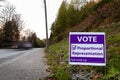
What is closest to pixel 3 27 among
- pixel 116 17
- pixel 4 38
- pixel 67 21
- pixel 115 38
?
pixel 4 38

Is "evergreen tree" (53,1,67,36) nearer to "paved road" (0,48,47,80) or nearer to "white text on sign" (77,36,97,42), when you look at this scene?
"paved road" (0,48,47,80)

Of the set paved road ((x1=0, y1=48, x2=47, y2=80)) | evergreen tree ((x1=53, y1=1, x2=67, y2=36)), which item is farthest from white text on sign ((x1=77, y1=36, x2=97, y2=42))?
evergreen tree ((x1=53, y1=1, x2=67, y2=36))

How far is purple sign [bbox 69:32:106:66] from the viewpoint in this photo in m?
8.99

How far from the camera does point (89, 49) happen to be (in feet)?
29.8

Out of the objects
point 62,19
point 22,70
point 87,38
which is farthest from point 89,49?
point 62,19

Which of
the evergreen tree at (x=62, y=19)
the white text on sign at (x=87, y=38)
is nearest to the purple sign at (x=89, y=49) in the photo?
the white text on sign at (x=87, y=38)

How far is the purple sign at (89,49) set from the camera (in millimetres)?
8992

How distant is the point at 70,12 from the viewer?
61.3 metres

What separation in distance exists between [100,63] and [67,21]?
52.8m

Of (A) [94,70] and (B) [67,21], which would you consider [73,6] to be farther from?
(A) [94,70]

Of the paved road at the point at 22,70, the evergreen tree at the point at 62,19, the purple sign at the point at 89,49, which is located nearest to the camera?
the purple sign at the point at 89,49

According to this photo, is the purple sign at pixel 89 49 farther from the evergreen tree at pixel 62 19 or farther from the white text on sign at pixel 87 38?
the evergreen tree at pixel 62 19

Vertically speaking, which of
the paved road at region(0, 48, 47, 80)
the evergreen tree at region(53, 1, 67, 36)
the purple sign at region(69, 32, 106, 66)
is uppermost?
the evergreen tree at region(53, 1, 67, 36)

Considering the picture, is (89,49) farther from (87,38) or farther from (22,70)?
(22,70)
